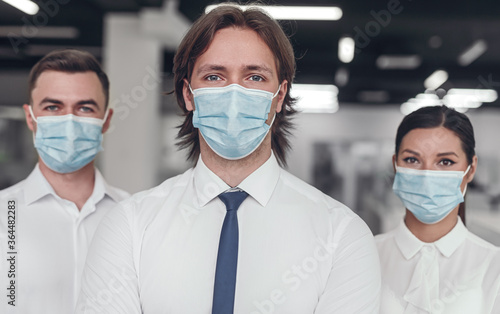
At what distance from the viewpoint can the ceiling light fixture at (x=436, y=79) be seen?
28.1 feet

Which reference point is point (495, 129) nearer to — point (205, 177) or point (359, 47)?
point (359, 47)

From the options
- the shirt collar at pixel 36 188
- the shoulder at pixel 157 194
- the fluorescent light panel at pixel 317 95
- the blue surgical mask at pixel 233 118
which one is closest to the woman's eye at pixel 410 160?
the blue surgical mask at pixel 233 118

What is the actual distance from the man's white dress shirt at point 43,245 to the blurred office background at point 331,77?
81cm

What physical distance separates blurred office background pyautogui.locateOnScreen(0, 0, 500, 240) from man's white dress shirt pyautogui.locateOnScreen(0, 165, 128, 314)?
31.8 inches

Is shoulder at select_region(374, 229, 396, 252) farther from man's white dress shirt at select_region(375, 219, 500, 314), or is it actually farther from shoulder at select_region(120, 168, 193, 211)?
shoulder at select_region(120, 168, 193, 211)

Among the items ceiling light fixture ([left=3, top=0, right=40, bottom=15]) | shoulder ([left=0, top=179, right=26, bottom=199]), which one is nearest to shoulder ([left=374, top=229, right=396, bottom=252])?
shoulder ([left=0, top=179, right=26, bottom=199])

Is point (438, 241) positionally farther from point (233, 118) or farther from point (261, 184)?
point (233, 118)

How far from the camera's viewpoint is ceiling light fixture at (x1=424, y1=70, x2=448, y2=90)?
28.1 ft

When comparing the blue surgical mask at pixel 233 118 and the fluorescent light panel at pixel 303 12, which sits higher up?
the fluorescent light panel at pixel 303 12

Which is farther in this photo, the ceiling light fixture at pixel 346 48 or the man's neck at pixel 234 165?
the ceiling light fixture at pixel 346 48

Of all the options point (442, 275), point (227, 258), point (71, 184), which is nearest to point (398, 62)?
point (442, 275)

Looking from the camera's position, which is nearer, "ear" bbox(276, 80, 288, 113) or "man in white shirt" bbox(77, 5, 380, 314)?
"man in white shirt" bbox(77, 5, 380, 314)

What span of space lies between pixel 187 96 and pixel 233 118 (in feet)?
0.85

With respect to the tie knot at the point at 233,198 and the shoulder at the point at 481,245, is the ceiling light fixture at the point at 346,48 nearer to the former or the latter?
the shoulder at the point at 481,245
